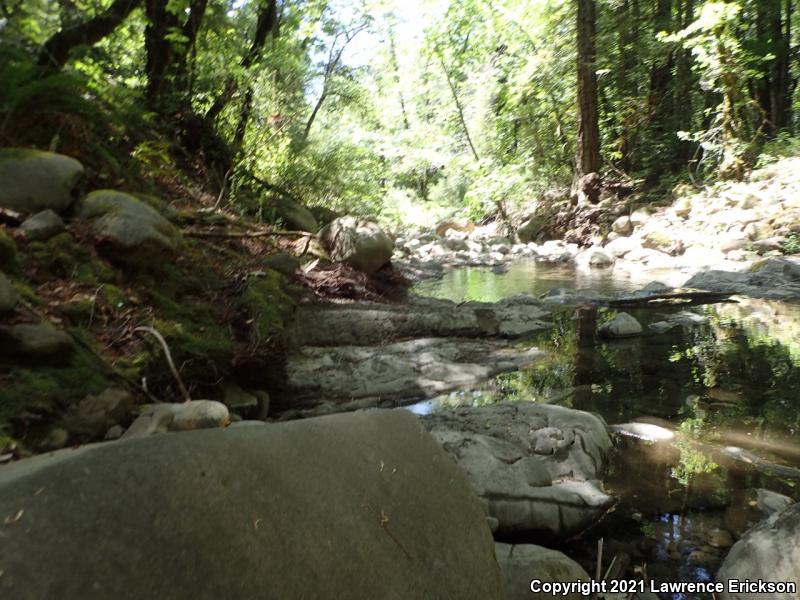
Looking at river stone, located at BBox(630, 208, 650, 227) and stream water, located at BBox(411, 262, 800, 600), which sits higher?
river stone, located at BBox(630, 208, 650, 227)

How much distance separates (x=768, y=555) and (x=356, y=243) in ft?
18.1

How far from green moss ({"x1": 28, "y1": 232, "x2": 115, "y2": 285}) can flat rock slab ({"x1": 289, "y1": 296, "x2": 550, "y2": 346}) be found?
64.3 inches

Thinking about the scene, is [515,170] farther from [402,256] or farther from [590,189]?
[402,256]

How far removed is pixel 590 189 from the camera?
48.5 ft

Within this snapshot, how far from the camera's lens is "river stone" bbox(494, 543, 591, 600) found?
1.79 m

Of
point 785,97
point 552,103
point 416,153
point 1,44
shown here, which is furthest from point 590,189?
point 1,44

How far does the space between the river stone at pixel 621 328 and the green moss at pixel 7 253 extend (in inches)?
194

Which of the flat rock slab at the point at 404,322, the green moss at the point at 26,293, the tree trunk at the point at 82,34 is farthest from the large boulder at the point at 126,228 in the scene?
the tree trunk at the point at 82,34

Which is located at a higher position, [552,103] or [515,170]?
[552,103]

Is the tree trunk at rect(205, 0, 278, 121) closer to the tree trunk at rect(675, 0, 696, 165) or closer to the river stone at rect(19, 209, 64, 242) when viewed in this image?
the river stone at rect(19, 209, 64, 242)

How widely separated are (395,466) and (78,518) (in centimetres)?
82

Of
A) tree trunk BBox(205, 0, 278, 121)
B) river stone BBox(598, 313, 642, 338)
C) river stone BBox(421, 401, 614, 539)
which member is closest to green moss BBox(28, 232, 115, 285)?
river stone BBox(421, 401, 614, 539)

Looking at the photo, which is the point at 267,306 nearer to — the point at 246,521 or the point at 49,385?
the point at 49,385

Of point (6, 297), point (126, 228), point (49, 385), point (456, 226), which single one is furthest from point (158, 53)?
point (456, 226)
